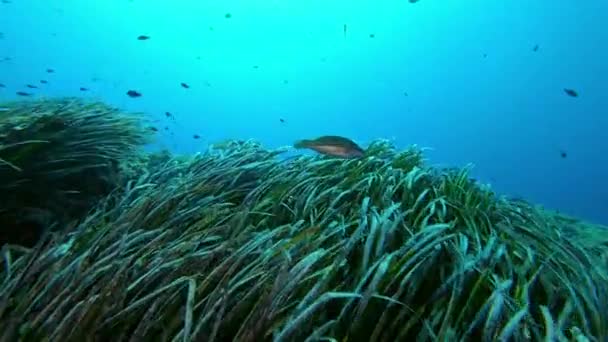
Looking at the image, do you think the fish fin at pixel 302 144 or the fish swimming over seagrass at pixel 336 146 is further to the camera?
the fish fin at pixel 302 144

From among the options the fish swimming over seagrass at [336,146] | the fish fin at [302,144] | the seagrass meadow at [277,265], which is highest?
the fish swimming over seagrass at [336,146]

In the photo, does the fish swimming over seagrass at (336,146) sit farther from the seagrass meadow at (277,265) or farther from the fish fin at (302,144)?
the seagrass meadow at (277,265)

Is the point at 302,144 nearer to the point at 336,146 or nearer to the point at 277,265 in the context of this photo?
the point at 336,146

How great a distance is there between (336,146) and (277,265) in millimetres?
2089

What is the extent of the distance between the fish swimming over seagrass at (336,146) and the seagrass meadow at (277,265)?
0.78ft

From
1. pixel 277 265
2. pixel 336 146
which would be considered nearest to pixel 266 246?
pixel 277 265

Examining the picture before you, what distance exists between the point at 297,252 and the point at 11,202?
2713mm

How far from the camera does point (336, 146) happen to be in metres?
4.03

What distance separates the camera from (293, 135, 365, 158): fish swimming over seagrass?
3.99 metres

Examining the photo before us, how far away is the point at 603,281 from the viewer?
248 cm

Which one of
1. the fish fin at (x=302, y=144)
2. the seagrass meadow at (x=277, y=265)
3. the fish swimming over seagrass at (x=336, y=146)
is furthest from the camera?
the fish fin at (x=302, y=144)

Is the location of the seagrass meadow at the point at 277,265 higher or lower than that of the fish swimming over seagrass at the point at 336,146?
lower

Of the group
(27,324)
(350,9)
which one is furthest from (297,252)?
(350,9)

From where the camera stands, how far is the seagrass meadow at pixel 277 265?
1.80m
